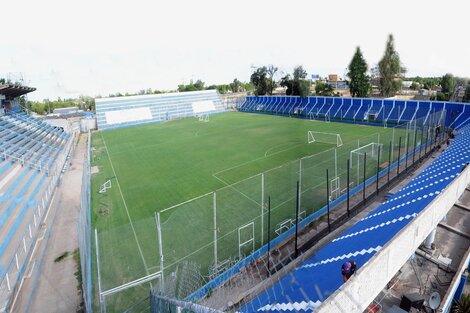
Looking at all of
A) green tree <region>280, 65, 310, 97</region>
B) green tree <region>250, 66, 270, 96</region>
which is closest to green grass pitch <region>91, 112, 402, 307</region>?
green tree <region>280, 65, 310, 97</region>

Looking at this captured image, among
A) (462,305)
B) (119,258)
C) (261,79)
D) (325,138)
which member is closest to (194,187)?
(119,258)

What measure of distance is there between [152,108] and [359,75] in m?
32.9

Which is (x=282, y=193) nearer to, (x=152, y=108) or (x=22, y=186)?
(x=22, y=186)

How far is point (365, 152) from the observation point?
44.8ft

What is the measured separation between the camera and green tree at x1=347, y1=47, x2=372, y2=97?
4509 cm

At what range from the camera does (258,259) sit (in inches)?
344

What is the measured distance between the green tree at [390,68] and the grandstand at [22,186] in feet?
145

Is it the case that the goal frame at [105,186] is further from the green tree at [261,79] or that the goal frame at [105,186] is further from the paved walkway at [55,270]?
the green tree at [261,79]

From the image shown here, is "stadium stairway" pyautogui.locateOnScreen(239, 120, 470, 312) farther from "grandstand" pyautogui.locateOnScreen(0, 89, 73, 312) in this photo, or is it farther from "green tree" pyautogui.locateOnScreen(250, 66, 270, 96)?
"green tree" pyautogui.locateOnScreen(250, 66, 270, 96)

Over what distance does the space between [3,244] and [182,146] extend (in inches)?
629

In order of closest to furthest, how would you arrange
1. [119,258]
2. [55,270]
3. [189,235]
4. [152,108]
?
1. [189,235]
2. [119,258]
3. [55,270]
4. [152,108]

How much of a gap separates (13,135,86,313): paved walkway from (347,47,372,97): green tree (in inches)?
1717

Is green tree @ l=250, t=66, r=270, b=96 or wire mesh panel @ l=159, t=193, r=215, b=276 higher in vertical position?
green tree @ l=250, t=66, r=270, b=96

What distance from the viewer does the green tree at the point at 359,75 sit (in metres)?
45.1
